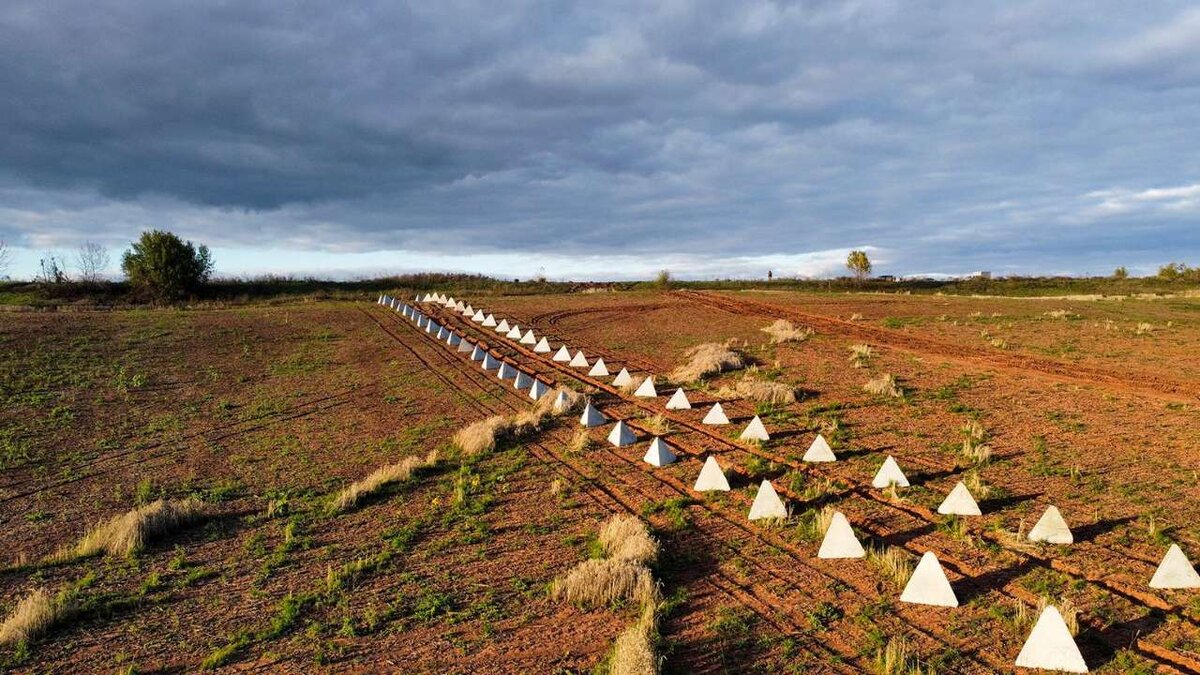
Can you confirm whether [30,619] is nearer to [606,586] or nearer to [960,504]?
[606,586]

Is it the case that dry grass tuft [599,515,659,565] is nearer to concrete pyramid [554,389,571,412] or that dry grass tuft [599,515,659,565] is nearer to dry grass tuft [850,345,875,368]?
concrete pyramid [554,389,571,412]

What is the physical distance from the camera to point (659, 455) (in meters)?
14.6

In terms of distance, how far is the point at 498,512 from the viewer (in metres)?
12.7

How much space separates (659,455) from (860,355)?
13.3 m

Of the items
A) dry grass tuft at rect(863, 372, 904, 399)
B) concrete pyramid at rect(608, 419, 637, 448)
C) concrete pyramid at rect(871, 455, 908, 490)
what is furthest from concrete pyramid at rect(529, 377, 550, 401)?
concrete pyramid at rect(871, 455, 908, 490)

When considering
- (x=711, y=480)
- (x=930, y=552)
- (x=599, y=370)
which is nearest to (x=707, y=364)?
(x=599, y=370)

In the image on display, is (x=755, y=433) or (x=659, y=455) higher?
(x=755, y=433)

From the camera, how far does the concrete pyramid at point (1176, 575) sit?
27.6 feet

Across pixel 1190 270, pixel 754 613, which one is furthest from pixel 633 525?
pixel 1190 270

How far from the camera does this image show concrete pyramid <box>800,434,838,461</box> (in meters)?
14.1

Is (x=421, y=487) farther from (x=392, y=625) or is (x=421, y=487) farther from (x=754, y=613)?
(x=754, y=613)

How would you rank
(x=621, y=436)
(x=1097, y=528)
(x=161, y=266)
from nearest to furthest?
1. (x=1097, y=528)
2. (x=621, y=436)
3. (x=161, y=266)

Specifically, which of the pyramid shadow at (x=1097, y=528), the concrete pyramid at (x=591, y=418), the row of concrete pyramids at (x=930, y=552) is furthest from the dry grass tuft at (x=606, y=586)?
the concrete pyramid at (x=591, y=418)

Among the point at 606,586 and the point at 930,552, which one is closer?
the point at 930,552
